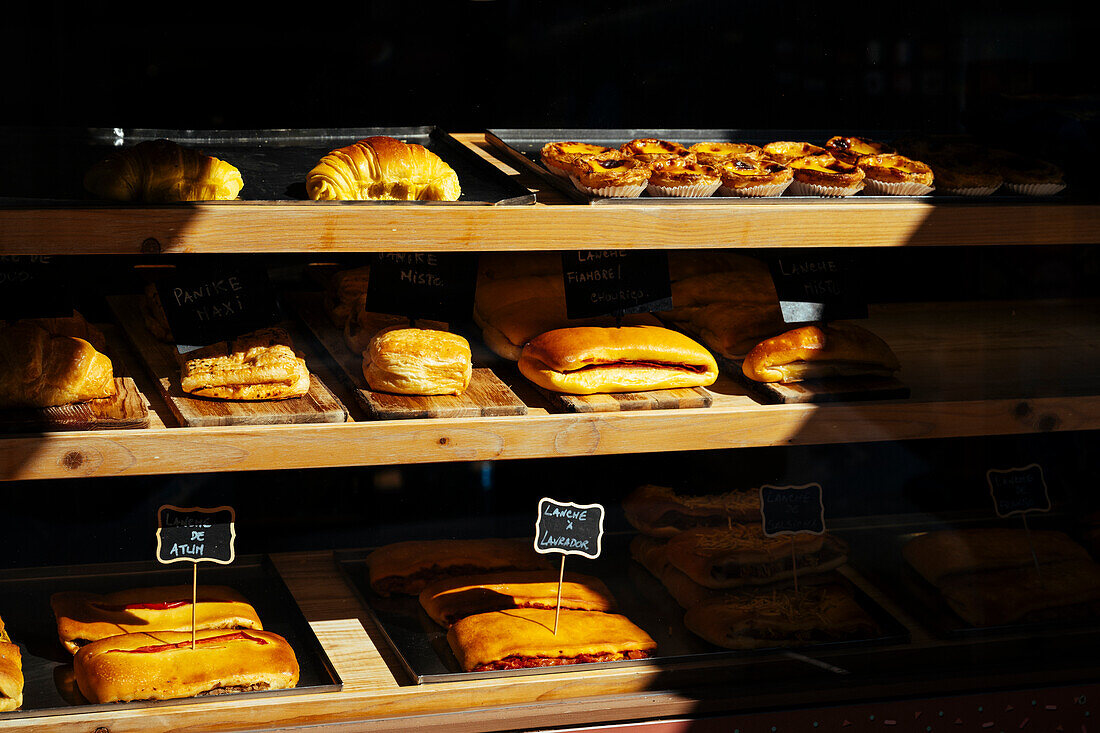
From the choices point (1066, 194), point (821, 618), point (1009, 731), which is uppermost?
point (1066, 194)

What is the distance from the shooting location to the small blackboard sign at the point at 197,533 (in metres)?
2.29

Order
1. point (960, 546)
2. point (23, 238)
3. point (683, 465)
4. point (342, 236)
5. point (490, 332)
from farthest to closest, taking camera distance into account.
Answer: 1. point (683, 465)
2. point (960, 546)
3. point (490, 332)
4. point (342, 236)
5. point (23, 238)

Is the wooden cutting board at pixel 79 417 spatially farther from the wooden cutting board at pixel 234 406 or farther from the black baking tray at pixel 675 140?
the black baking tray at pixel 675 140

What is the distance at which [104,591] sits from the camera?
2.65 meters

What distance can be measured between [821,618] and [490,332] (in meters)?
0.98

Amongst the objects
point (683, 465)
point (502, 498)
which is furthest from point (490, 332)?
point (683, 465)

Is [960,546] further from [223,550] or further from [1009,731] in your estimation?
[223,550]

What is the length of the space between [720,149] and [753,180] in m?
0.34

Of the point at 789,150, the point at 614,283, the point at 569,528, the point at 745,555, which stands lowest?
the point at 745,555

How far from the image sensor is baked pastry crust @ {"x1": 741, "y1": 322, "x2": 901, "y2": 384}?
255 centimetres

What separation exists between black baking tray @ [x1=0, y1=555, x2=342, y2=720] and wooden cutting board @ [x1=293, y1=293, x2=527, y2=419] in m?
0.52

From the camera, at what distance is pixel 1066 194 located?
8.25ft

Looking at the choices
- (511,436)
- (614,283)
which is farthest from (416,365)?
(614,283)

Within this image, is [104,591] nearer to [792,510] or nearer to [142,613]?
[142,613]
